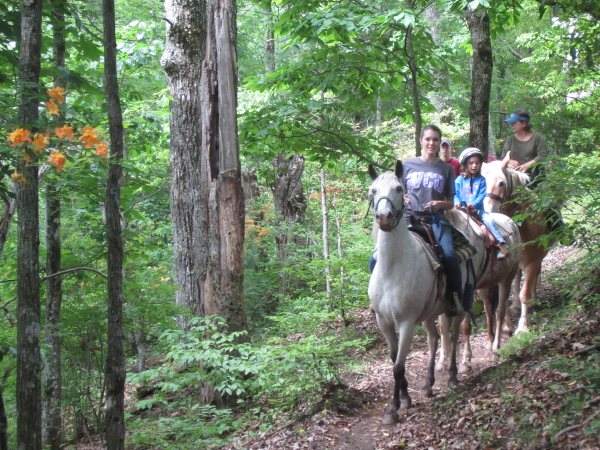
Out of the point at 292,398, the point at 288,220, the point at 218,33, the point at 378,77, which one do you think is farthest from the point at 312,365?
the point at 288,220

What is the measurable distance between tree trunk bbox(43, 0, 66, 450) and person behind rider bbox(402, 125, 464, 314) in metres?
4.36

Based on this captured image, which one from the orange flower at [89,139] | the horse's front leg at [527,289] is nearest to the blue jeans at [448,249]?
the horse's front leg at [527,289]

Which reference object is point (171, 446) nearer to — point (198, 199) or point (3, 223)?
point (3, 223)

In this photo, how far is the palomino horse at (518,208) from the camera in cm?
911

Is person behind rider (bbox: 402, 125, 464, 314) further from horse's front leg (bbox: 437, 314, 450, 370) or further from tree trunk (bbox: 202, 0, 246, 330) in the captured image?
tree trunk (bbox: 202, 0, 246, 330)

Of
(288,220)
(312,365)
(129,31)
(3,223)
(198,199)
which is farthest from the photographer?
(288,220)

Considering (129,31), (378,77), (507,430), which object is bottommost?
(507,430)

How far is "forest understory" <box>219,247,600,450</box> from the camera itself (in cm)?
500

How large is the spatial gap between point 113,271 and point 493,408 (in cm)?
374

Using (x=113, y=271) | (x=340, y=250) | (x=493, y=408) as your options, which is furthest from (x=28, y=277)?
(x=340, y=250)

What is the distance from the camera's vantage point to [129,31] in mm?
12664

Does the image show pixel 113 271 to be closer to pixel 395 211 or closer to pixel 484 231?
pixel 395 211

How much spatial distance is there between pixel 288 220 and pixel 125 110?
23.8ft

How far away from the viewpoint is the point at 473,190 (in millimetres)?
9000
